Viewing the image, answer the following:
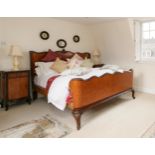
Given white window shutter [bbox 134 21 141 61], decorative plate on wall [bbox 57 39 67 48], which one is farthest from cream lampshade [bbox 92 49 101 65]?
white window shutter [bbox 134 21 141 61]

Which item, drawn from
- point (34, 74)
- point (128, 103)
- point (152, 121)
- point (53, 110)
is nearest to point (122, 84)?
point (128, 103)

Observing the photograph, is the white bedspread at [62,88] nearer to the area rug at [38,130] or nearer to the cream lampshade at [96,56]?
the area rug at [38,130]

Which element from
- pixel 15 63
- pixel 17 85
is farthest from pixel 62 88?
pixel 15 63

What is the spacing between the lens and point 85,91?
2.77 metres

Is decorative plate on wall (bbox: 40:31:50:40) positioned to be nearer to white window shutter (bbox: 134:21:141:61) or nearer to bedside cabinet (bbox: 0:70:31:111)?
bedside cabinet (bbox: 0:70:31:111)

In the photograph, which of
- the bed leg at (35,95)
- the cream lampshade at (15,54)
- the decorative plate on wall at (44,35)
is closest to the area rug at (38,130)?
the bed leg at (35,95)

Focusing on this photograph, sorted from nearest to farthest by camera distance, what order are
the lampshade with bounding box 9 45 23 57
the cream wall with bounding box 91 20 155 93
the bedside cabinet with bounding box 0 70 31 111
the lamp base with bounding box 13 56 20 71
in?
the bedside cabinet with bounding box 0 70 31 111
the lampshade with bounding box 9 45 23 57
the lamp base with bounding box 13 56 20 71
the cream wall with bounding box 91 20 155 93

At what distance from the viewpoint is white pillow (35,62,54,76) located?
4043mm

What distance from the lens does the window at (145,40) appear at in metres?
4.57

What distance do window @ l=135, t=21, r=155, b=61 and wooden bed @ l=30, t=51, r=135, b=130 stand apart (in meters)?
1.08

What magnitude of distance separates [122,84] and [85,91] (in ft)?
4.52

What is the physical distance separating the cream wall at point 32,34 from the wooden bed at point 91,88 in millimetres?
279

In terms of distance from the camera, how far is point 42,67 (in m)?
4.09

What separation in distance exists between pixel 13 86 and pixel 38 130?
4.56 feet
